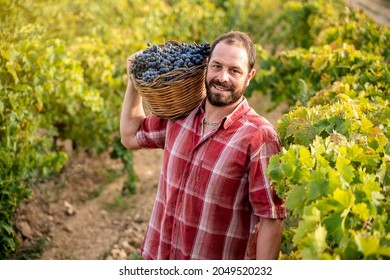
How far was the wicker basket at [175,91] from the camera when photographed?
8.54ft

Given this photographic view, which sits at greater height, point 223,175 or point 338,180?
point 338,180

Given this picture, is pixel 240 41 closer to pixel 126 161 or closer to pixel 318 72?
pixel 318 72

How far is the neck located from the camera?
2588mm

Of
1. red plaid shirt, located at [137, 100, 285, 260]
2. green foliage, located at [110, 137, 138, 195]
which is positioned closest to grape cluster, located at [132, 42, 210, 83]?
red plaid shirt, located at [137, 100, 285, 260]

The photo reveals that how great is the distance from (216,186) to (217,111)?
1.29 feet

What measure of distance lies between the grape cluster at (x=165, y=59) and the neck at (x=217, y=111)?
255 mm

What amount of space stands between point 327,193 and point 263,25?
9.61 metres

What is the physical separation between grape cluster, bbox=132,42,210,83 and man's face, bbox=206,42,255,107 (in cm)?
16

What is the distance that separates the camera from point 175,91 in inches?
104

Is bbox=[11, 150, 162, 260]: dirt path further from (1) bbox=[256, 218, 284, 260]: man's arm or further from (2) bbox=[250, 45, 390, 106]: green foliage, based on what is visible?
(1) bbox=[256, 218, 284, 260]: man's arm

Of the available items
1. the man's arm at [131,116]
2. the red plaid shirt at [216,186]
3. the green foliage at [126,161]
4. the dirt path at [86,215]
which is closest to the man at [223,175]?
the red plaid shirt at [216,186]

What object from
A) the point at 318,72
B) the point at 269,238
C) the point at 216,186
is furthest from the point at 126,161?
the point at 269,238

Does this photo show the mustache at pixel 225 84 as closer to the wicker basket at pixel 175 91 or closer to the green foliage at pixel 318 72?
the wicker basket at pixel 175 91
